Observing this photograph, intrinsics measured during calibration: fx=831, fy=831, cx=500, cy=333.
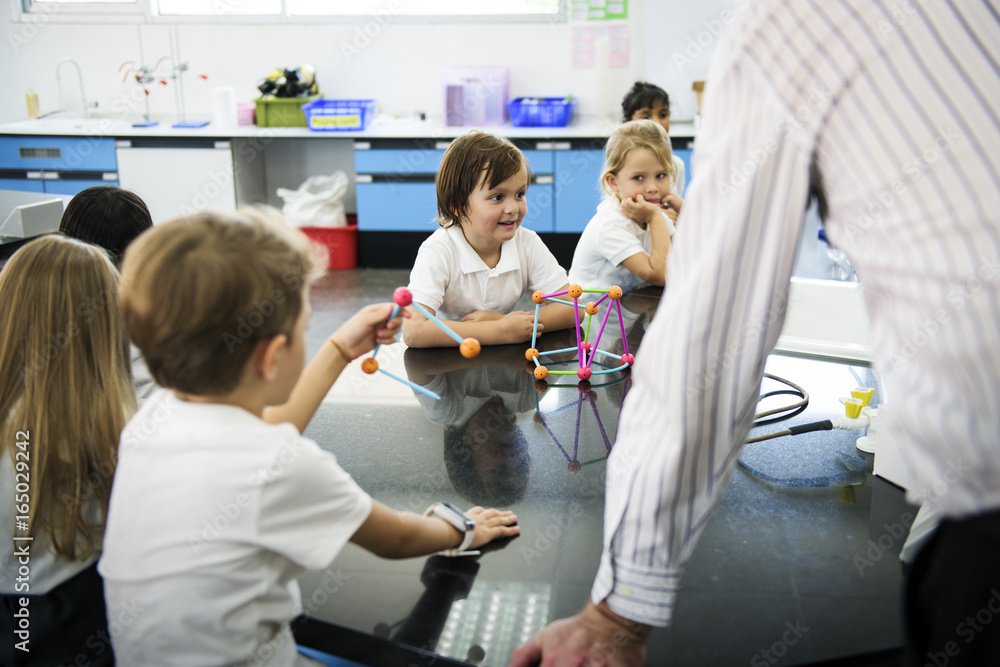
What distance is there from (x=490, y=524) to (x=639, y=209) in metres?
1.62

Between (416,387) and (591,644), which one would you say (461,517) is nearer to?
(591,644)

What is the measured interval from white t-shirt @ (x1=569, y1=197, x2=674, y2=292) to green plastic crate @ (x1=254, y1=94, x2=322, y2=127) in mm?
3161

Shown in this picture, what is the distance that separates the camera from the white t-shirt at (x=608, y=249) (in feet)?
7.84

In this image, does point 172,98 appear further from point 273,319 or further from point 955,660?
→ point 955,660

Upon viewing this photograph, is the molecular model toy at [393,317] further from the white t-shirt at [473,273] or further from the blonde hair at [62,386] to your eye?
the white t-shirt at [473,273]

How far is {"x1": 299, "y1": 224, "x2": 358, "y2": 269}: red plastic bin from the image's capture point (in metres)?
5.12

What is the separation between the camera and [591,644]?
81cm

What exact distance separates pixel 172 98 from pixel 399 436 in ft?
16.4

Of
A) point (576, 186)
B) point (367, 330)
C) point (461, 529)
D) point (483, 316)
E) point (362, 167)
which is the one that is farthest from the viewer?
point (362, 167)

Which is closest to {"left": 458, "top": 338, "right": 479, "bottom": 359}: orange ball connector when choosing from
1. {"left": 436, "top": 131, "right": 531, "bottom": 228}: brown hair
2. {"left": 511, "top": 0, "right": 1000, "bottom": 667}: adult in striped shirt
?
{"left": 511, "top": 0, "right": 1000, "bottom": 667}: adult in striped shirt

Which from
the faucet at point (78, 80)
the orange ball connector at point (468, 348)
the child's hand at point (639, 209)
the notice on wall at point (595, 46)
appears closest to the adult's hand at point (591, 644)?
the orange ball connector at point (468, 348)

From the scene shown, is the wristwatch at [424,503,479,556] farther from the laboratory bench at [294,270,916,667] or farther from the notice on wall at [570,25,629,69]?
the notice on wall at [570,25,629,69]

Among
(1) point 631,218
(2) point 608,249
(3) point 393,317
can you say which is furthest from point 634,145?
(3) point 393,317

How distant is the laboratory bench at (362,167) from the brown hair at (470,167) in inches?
103
